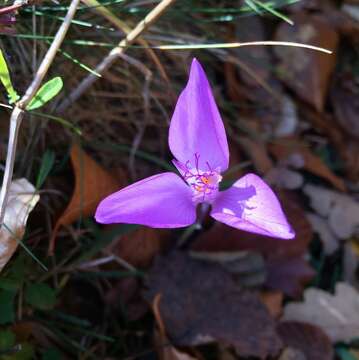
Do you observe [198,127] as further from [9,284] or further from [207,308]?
[207,308]

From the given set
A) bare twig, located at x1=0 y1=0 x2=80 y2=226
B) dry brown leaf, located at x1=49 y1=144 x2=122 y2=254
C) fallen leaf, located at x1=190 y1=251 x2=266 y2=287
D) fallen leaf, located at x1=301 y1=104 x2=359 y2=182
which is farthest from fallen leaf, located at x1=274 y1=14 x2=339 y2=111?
bare twig, located at x1=0 y1=0 x2=80 y2=226

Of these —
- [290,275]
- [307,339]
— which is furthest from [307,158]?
[307,339]

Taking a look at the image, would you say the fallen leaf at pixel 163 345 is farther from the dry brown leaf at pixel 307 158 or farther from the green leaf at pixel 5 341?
the dry brown leaf at pixel 307 158

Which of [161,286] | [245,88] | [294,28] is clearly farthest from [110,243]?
[294,28]

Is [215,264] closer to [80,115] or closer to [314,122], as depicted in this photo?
[80,115]

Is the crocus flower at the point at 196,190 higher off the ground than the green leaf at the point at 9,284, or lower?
higher

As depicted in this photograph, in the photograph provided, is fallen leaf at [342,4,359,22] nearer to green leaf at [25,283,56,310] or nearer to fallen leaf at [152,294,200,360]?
fallen leaf at [152,294,200,360]

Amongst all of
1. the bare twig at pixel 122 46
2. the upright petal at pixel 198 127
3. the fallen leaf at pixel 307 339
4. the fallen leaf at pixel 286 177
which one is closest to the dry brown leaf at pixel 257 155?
the fallen leaf at pixel 286 177
